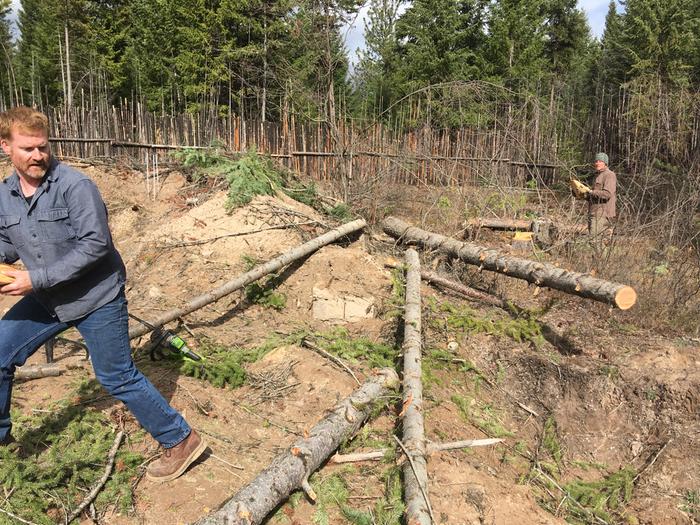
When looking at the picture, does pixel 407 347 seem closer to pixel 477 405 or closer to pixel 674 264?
pixel 477 405

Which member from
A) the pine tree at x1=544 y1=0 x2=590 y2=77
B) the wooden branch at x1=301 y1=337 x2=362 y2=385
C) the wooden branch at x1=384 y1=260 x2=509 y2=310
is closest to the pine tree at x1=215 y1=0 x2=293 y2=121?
the wooden branch at x1=384 y1=260 x2=509 y2=310

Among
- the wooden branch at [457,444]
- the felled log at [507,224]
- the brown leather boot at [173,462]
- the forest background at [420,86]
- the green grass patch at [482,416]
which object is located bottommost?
the green grass patch at [482,416]

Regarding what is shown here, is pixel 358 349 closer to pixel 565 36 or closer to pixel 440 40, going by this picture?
pixel 440 40

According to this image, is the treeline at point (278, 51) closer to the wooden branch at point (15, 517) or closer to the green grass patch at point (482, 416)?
the green grass patch at point (482, 416)

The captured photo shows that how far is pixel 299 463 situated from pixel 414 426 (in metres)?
0.85

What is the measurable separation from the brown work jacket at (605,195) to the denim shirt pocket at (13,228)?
707 centimetres

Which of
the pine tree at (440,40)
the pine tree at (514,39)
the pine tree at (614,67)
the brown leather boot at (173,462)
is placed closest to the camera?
the brown leather boot at (173,462)

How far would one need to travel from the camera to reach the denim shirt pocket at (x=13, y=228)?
2379 mm

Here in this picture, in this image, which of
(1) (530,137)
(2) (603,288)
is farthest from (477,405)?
(1) (530,137)

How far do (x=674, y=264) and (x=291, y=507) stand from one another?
5498mm

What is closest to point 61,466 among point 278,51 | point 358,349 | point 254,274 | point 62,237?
point 62,237

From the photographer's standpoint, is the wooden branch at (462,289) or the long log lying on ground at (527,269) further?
the wooden branch at (462,289)

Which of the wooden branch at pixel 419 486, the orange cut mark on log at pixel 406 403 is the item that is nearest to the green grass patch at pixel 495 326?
the orange cut mark on log at pixel 406 403

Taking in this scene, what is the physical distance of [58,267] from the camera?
89.7 inches
